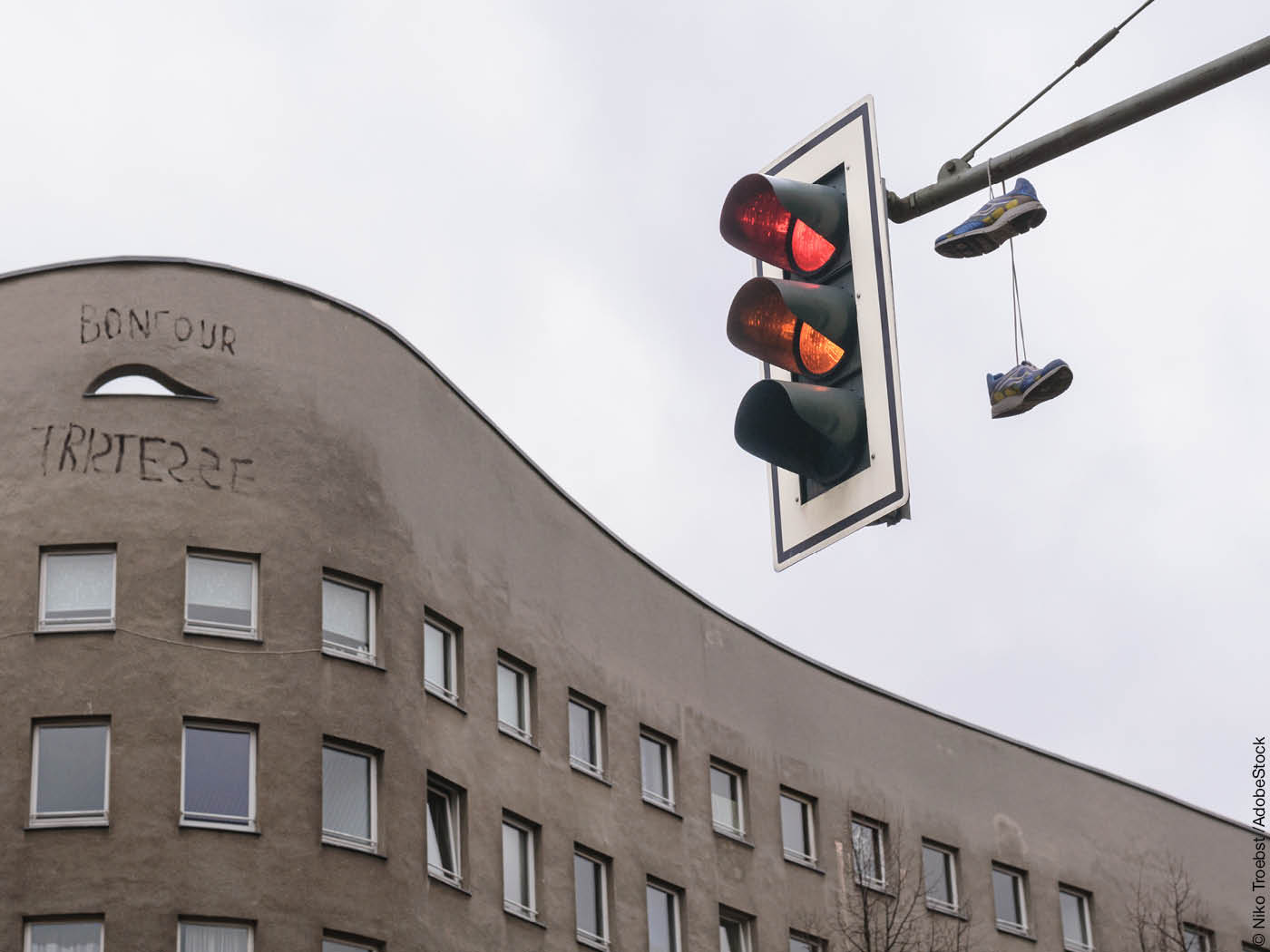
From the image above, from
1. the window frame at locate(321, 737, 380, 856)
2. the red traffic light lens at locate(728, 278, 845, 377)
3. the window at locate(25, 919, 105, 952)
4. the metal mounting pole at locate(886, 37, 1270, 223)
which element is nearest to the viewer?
the metal mounting pole at locate(886, 37, 1270, 223)

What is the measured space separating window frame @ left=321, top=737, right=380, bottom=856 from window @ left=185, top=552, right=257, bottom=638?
2.07 meters

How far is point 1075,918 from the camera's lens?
5044cm

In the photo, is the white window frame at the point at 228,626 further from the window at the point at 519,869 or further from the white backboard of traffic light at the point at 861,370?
the white backboard of traffic light at the point at 861,370

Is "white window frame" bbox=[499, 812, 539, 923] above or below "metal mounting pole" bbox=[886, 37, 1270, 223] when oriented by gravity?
above

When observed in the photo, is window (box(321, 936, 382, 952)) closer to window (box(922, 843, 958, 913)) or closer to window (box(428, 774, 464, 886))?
window (box(428, 774, 464, 886))

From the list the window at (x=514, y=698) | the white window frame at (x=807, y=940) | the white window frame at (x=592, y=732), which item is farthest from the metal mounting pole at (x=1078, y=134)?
the white window frame at (x=807, y=940)

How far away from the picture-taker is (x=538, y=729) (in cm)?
3906

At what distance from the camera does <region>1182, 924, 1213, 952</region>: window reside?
52.5 meters

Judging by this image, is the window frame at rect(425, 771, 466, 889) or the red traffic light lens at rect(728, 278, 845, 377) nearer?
the red traffic light lens at rect(728, 278, 845, 377)

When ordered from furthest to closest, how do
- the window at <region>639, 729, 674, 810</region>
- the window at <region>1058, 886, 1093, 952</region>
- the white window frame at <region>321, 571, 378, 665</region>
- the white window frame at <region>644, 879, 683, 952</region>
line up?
the window at <region>1058, 886, 1093, 952</region>
the window at <region>639, 729, 674, 810</region>
the white window frame at <region>644, 879, 683, 952</region>
the white window frame at <region>321, 571, 378, 665</region>

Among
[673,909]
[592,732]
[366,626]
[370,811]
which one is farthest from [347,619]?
[673,909]

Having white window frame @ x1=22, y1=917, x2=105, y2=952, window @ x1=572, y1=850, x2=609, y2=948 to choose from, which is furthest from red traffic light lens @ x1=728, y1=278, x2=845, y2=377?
window @ x1=572, y1=850, x2=609, y2=948

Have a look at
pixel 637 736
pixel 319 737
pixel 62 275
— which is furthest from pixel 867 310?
pixel 637 736

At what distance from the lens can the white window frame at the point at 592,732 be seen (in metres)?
40.1
